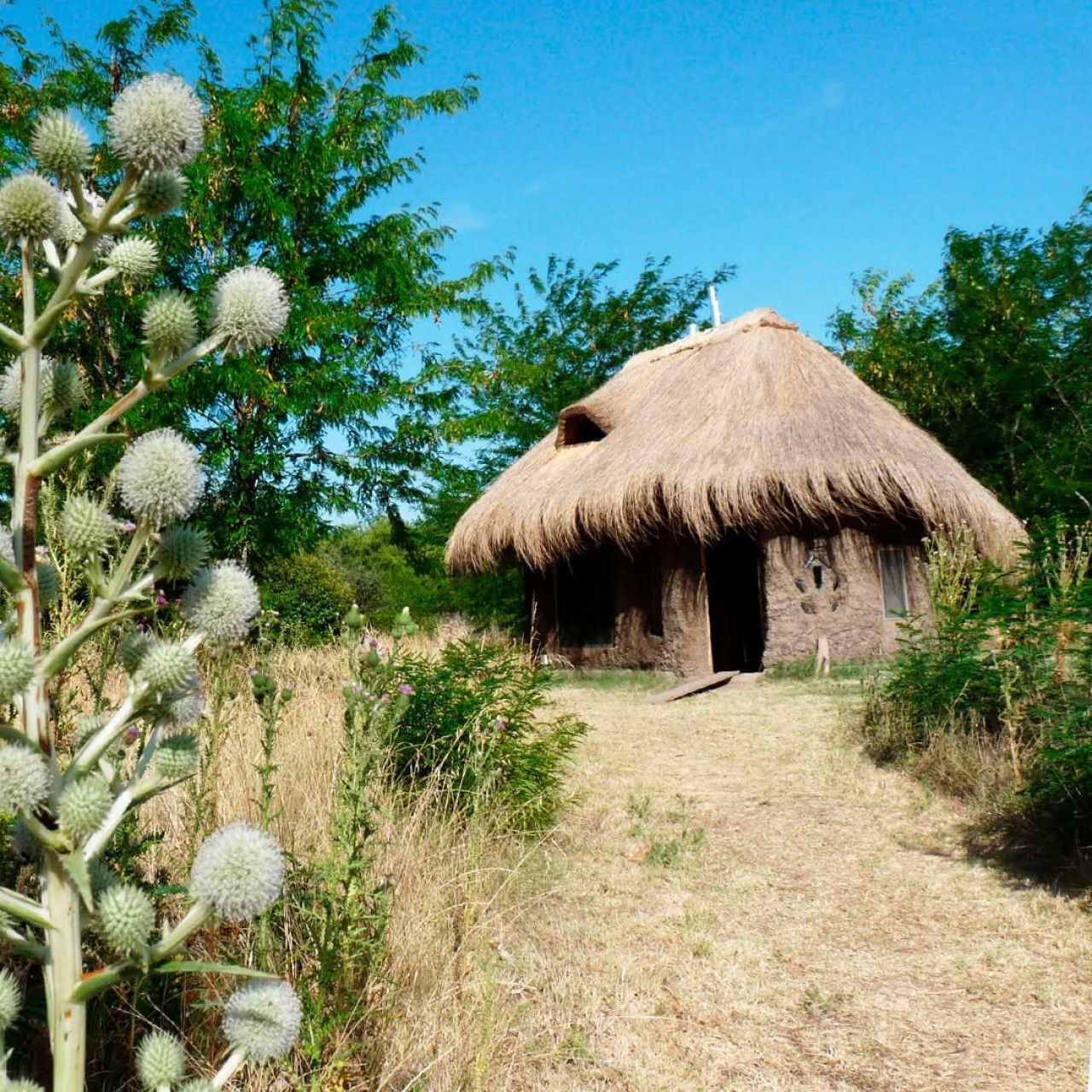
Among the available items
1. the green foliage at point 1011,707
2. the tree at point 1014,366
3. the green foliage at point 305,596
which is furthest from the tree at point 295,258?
the tree at point 1014,366

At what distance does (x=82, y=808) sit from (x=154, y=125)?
0.87 metres

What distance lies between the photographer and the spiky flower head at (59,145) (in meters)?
1.24

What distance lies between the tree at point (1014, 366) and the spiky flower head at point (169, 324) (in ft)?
52.5

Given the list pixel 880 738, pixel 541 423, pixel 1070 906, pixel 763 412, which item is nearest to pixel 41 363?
pixel 1070 906

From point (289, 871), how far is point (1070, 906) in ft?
11.4

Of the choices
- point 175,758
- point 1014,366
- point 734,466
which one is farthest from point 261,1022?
point 1014,366

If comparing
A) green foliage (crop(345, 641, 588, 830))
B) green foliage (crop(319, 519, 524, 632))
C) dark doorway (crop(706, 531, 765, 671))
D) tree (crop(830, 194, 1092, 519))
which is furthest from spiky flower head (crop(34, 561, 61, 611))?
tree (crop(830, 194, 1092, 519))

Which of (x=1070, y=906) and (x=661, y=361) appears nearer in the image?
(x=1070, y=906)

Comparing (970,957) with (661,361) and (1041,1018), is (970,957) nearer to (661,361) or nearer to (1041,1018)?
(1041,1018)

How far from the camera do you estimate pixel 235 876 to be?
3.96 feet

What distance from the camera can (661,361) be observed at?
49.5 feet

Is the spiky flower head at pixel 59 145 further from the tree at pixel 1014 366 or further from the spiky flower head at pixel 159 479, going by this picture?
the tree at pixel 1014 366

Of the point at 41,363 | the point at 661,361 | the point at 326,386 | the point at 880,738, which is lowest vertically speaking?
the point at 880,738

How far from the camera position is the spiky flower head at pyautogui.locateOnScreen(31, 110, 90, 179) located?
1235 mm
